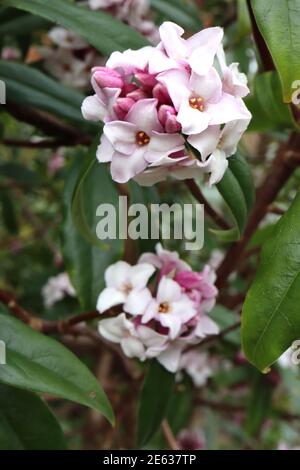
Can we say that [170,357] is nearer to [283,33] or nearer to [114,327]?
[114,327]

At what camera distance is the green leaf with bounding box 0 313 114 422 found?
2.15 feet

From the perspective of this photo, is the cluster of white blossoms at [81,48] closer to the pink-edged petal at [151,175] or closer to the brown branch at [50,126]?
the brown branch at [50,126]

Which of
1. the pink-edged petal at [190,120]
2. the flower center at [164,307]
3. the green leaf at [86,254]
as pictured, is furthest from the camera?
the green leaf at [86,254]

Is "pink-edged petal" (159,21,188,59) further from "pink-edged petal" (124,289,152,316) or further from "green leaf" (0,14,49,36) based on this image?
"green leaf" (0,14,49,36)

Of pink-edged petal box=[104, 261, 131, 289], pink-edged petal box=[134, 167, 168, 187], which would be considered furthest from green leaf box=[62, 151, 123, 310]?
pink-edged petal box=[134, 167, 168, 187]

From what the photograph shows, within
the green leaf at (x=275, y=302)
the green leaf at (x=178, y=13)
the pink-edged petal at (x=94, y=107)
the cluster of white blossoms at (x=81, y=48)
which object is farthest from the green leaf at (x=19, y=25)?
the green leaf at (x=275, y=302)

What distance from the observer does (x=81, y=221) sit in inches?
30.3

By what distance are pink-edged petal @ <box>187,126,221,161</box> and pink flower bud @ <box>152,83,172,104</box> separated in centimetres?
4

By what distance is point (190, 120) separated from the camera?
565 mm

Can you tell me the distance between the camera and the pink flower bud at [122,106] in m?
0.60

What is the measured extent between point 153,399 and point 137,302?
174 millimetres

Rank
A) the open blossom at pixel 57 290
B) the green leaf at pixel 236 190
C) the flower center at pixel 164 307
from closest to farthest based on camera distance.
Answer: the green leaf at pixel 236 190
the flower center at pixel 164 307
the open blossom at pixel 57 290

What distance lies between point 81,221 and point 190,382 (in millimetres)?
696
